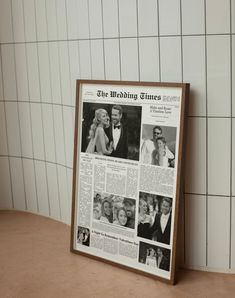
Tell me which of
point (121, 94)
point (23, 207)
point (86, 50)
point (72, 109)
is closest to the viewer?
point (121, 94)

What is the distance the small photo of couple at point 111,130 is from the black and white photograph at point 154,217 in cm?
16

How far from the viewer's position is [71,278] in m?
1.86

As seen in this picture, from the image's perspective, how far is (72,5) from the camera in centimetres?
208

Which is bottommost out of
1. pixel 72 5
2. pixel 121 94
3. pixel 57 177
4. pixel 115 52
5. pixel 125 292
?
pixel 125 292

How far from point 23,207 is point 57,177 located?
1.12ft

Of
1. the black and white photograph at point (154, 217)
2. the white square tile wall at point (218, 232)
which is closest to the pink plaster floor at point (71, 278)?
the white square tile wall at point (218, 232)

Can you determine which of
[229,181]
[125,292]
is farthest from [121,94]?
[125,292]

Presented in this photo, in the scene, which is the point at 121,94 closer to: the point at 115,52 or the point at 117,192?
the point at 115,52

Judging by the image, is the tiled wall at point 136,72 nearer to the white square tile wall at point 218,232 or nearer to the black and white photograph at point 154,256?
the white square tile wall at point 218,232

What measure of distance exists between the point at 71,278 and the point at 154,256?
0.30 metres

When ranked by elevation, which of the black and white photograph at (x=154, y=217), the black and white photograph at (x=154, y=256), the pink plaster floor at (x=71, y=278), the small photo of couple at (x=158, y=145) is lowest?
the pink plaster floor at (x=71, y=278)

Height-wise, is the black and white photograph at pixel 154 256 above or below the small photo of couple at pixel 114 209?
below

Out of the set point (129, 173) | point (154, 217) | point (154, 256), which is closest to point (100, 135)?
point (129, 173)

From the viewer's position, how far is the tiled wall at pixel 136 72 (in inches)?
69.3
